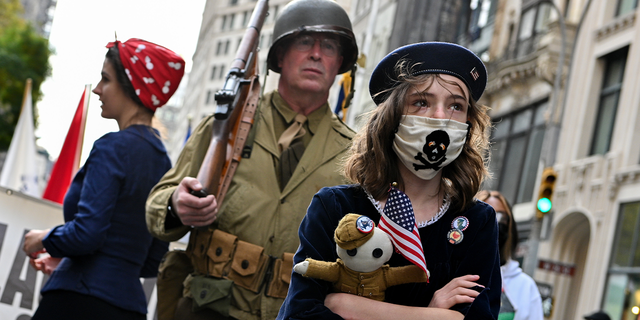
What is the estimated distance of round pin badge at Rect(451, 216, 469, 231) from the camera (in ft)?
8.57

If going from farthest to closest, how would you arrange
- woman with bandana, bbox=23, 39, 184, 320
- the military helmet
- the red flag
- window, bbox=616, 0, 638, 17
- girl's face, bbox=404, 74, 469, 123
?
window, bbox=616, 0, 638, 17 < the red flag < the military helmet < woman with bandana, bbox=23, 39, 184, 320 < girl's face, bbox=404, 74, 469, 123

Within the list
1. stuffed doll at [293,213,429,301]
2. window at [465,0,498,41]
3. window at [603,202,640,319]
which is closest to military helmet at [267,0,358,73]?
stuffed doll at [293,213,429,301]

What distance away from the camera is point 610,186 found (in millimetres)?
21875

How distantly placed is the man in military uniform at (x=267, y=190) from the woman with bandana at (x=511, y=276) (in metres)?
1.60

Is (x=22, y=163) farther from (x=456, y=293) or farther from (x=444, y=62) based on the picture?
(x=456, y=293)

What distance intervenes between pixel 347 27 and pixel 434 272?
2.03m

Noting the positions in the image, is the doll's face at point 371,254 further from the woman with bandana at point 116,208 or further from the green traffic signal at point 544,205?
the green traffic signal at point 544,205

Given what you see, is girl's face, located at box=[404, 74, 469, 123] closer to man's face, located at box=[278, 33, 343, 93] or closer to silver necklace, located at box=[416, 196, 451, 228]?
silver necklace, located at box=[416, 196, 451, 228]

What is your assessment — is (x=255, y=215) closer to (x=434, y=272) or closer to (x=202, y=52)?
(x=434, y=272)

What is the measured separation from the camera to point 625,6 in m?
23.9

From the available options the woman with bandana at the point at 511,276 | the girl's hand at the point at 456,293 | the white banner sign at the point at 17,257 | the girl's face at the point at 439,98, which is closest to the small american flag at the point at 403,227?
the girl's hand at the point at 456,293

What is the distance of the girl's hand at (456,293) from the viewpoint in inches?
96.6

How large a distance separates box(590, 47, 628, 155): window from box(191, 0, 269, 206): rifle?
68.2ft

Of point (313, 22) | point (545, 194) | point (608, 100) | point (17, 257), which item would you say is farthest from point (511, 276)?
point (608, 100)
